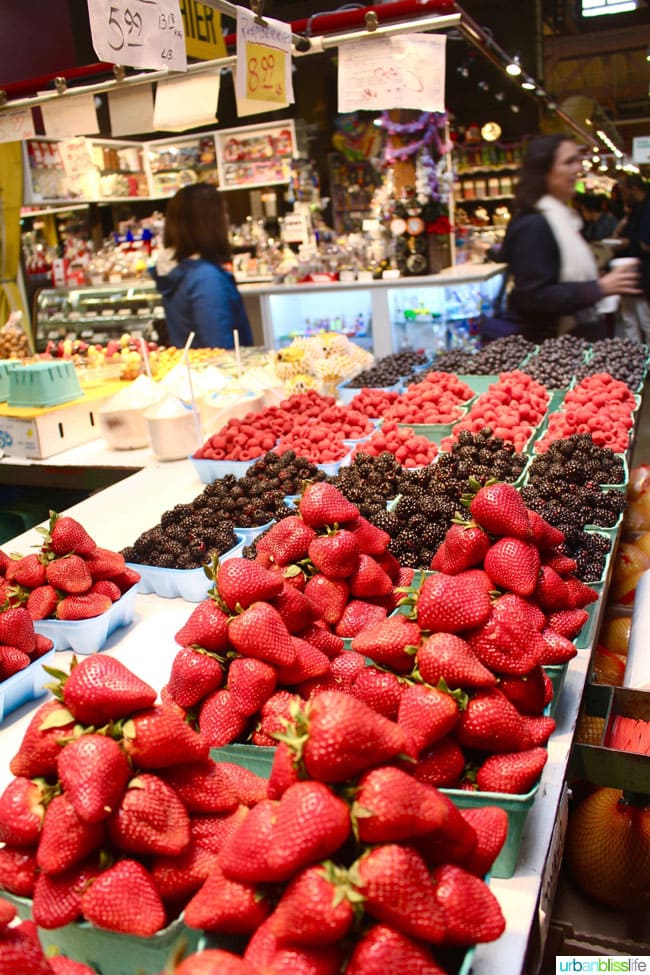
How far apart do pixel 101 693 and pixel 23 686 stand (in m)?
0.74

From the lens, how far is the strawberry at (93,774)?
2.99 feet

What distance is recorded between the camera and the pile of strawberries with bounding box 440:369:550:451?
2760 mm

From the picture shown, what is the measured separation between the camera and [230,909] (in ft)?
2.84

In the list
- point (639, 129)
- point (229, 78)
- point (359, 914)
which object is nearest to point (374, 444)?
point (359, 914)

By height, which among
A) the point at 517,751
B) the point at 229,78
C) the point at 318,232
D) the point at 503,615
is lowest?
the point at 517,751

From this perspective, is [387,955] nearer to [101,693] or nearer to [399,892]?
[399,892]

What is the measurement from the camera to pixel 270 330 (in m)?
7.37

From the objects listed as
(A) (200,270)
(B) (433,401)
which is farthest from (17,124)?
(B) (433,401)

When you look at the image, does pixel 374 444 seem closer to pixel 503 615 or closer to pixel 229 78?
pixel 503 615

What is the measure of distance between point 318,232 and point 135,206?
8.05ft

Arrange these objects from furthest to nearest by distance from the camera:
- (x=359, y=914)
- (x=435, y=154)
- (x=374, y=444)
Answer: (x=435, y=154) < (x=374, y=444) < (x=359, y=914)

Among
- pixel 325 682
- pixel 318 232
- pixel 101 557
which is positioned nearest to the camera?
pixel 325 682

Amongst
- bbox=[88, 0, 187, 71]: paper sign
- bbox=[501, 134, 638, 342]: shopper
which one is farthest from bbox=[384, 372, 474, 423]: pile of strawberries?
bbox=[88, 0, 187, 71]: paper sign

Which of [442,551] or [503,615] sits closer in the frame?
[503,615]
